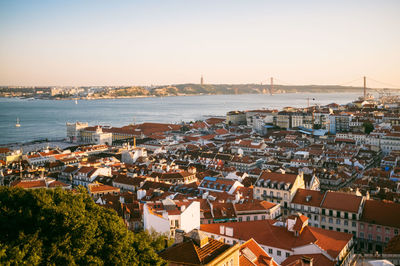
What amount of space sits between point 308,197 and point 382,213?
4954 millimetres

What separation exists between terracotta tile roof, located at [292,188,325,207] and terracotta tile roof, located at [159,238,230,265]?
55.2ft

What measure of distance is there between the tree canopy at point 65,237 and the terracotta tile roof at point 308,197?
16494mm

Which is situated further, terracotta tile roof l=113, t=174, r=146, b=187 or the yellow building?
terracotta tile roof l=113, t=174, r=146, b=187

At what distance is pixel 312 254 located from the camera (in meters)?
17.2

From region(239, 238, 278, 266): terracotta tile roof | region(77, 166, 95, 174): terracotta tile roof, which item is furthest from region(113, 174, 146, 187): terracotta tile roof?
region(239, 238, 278, 266): terracotta tile roof

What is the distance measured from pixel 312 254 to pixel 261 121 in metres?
71.6

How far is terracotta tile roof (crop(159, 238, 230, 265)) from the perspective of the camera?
32.6 ft

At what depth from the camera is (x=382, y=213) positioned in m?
23.2

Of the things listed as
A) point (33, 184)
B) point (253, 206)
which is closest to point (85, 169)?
point (33, 184)

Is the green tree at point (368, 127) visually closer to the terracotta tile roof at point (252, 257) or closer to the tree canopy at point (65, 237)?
the terracotta tile roof at point (252, 257)

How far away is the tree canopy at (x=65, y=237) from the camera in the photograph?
33.7ft

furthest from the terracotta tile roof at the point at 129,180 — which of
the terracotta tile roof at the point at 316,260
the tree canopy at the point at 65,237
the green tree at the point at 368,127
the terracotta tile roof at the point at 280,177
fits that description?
the green tree at the point at 368,127

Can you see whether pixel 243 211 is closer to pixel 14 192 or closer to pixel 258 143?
pixel 14 192

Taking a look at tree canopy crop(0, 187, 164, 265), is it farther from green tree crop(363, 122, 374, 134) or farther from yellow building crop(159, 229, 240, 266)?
green tree crop(363, 122, 374, 134)
